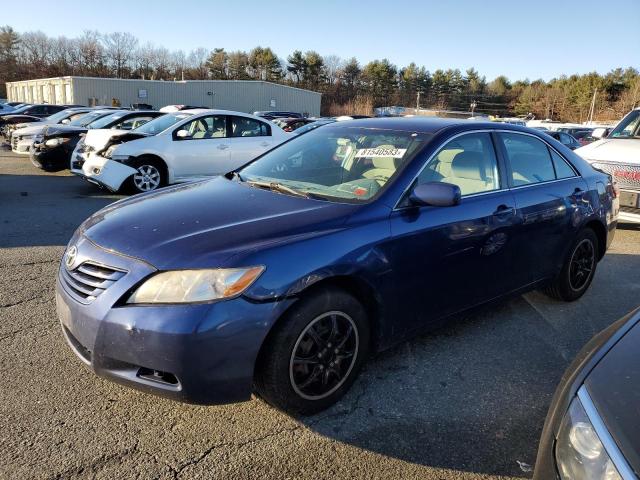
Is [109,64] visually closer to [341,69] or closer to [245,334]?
[341,69]

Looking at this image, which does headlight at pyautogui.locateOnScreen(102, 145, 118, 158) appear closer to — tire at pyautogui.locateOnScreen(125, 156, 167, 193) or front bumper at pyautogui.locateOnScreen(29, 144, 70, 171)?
tire at pyautogui.locateOnScreen(125, 156, 167, 193)

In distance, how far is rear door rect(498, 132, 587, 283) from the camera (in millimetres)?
3809

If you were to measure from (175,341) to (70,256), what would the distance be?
99cm

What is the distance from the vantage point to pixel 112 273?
8.04 ft

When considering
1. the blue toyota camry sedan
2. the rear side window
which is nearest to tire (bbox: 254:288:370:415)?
the blue toyota camry sedan

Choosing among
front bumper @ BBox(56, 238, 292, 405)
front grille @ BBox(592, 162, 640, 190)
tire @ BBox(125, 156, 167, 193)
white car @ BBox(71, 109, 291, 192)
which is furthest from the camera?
tire @ BBox(125, 156, 167, 193)

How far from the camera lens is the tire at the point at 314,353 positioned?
2.46m

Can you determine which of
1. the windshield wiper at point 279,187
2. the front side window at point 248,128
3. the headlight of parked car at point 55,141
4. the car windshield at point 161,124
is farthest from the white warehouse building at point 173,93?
the windshield wiper at point 279,187

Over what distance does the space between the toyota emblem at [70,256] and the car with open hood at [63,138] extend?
9583 mm

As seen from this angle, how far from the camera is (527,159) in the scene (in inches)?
161

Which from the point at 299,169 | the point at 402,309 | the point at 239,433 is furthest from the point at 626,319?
the point at 299,169

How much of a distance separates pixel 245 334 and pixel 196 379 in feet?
0.98

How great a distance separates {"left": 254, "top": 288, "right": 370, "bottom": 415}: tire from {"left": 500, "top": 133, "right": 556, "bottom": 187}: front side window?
75.1 inches

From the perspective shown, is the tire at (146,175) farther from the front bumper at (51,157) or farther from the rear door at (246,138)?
the front bumper at (51,157)
